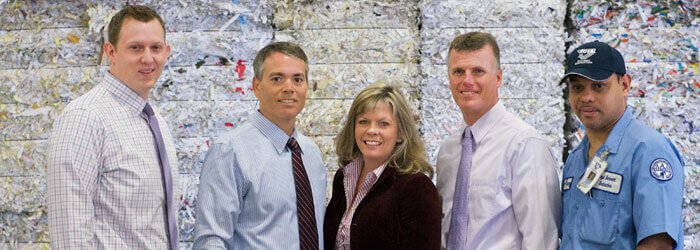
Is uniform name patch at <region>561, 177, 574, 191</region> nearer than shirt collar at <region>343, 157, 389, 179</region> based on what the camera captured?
Yes

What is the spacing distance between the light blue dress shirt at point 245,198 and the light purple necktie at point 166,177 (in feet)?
0.31

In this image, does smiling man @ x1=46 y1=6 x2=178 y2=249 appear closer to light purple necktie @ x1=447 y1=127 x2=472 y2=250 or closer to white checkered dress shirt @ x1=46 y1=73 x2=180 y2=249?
white checkered dress shirt @ x1=46 y1=73 x2=180 y2=249

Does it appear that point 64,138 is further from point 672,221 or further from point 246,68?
point 672,221

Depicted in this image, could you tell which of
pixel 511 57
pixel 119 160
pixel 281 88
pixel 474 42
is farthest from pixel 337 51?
pixel 119 160

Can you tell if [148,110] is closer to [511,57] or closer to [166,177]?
[166,177]

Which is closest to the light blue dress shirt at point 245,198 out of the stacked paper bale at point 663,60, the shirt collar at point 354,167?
the shirt collar at point 354,167

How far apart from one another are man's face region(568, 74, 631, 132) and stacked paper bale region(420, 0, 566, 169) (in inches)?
43.4

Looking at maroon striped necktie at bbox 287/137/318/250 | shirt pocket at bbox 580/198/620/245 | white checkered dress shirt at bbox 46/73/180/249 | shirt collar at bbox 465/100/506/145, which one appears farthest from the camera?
shirt collar at bbox 465/100/506/145

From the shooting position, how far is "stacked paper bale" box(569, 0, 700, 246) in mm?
3955

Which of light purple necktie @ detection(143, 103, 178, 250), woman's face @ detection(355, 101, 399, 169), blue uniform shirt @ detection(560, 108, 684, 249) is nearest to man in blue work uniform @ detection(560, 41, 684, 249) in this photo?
blue uniform shirt @ detection(560, 108, 684, 249)

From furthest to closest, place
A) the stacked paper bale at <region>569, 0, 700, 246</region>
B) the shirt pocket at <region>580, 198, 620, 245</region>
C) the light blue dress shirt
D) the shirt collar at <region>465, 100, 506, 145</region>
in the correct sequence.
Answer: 1. the stacked paper bale at <region>569, 0, 700, 246</region>
2. the shirt collar at <region>465, 100, 506, 145</region>
3. the light blue dress shirt
4. the shirt pocket at <region>580, 198, 620, 245</region>

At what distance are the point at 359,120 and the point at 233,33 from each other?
136 cm

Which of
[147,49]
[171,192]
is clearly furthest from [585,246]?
[147,49]

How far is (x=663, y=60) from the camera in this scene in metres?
3.99
